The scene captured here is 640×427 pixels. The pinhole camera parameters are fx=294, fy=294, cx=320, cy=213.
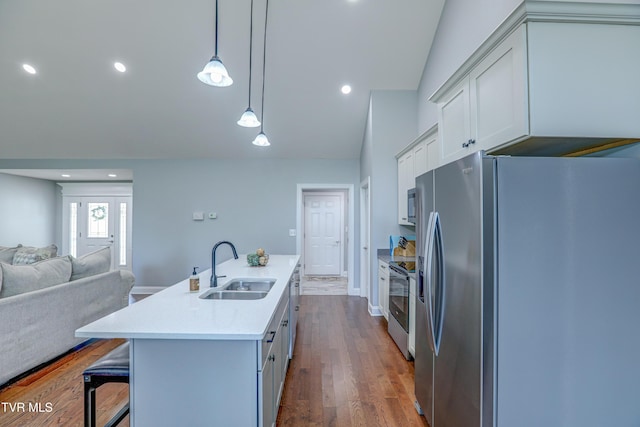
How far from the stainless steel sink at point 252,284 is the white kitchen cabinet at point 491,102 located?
1.76m

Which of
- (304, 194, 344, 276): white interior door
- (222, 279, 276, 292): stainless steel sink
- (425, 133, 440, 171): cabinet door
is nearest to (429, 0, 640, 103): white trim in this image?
(425, 133, 440, 171): cabinet door

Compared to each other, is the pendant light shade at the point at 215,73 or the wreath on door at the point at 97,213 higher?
the pendant light shade at the point at 215,73

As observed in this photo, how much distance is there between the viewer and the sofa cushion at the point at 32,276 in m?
2.42

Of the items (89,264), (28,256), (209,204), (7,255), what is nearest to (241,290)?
(89,264)

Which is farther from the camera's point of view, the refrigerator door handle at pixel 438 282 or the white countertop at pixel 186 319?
the refrigerator door handle at pixel 438 282

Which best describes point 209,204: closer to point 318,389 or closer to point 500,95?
point 318,389

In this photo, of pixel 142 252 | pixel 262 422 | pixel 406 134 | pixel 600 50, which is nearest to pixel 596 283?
pixel 600 50

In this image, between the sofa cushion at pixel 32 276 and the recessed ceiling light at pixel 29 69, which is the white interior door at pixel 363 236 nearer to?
the sofa cushion at pixel 32 276

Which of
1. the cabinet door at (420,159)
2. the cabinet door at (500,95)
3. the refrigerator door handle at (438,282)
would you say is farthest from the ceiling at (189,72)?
the refrigerator door handle at (438,282)

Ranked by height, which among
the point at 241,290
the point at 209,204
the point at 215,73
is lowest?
the point at 241,290

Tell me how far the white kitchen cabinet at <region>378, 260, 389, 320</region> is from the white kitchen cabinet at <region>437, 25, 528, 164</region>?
1.77 metres

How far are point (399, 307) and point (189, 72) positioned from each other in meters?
3.91

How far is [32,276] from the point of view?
2572mm

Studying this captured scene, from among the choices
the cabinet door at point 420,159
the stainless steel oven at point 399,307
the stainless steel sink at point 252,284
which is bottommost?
the stainless steel oven at point 399,307
